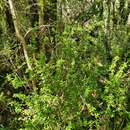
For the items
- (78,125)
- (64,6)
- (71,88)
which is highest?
(64,6)

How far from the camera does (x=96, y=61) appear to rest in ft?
11.7

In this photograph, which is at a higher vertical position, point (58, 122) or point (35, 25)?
point (35, 25)

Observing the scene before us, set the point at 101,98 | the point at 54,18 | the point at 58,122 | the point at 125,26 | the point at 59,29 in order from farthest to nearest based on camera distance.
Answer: the point at 54,18, the point at 59,29, the point at 125,26, the point at 101,98, the point at 58,122

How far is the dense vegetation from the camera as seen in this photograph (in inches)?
126

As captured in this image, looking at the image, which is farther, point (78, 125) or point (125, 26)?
point (125, 26)

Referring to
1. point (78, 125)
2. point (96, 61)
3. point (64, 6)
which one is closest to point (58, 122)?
point (78, 125)

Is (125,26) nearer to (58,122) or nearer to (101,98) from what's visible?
(101,98)

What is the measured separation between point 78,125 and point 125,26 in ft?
3.34

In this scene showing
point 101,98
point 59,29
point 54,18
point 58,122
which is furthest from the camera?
point 54,18

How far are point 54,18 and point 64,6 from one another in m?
0.35

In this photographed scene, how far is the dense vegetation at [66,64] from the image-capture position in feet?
10.5

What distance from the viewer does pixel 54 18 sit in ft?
14.3

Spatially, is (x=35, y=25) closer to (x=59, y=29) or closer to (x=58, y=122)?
(x=59, y=29)

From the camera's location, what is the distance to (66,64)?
3.42 meters
